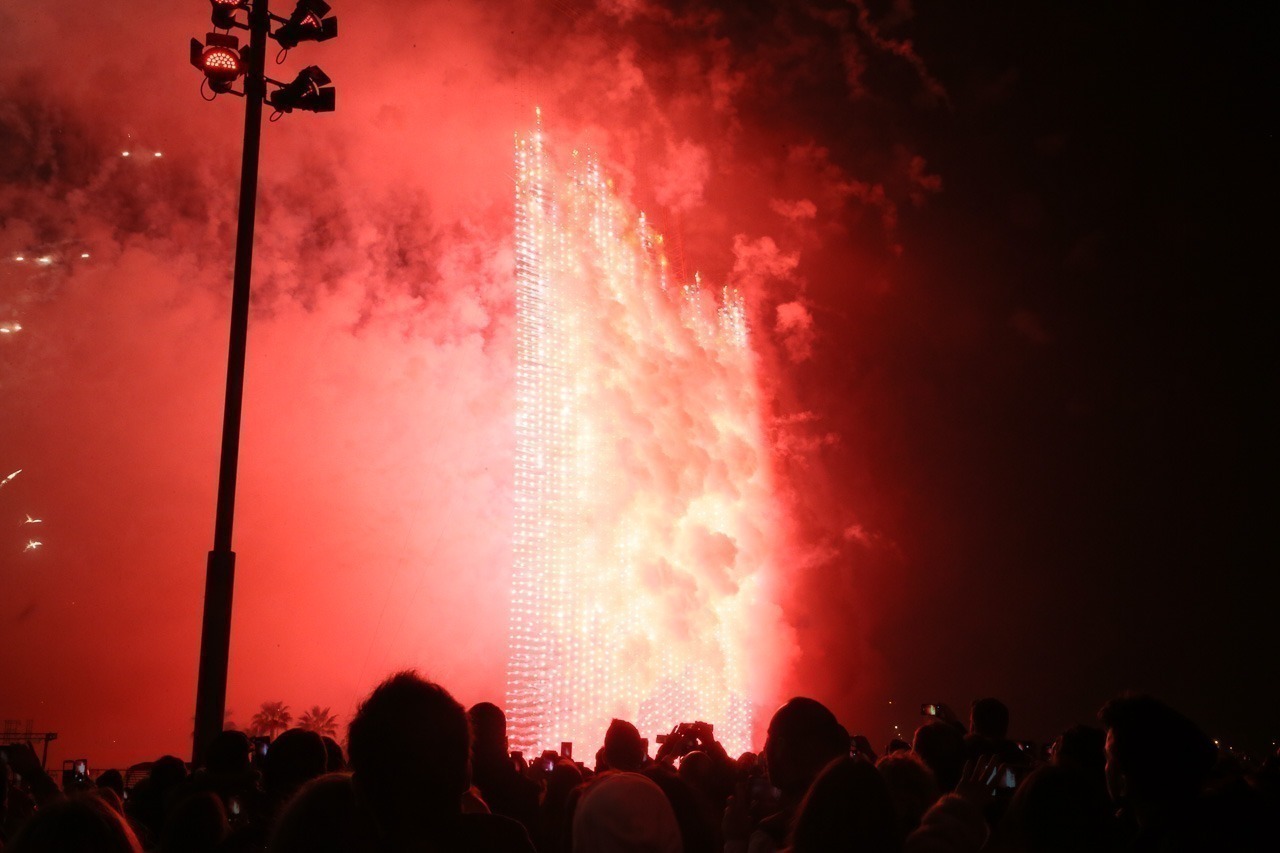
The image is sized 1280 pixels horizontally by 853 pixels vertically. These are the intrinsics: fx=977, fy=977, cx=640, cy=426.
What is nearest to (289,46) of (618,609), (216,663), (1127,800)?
(216,663)

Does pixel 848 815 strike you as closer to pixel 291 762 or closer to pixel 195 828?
pixel 195 828

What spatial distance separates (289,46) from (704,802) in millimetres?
8267

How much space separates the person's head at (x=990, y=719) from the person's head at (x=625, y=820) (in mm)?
3036

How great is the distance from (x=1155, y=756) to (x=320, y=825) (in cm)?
313

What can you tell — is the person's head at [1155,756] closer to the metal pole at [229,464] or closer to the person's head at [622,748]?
the person's head at [622,748]

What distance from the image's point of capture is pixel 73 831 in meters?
2.40

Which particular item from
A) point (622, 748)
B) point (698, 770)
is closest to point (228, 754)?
point (622, 748)

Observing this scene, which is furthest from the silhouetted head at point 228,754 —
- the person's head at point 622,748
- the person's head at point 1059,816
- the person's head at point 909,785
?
the person's head at point 1059,816

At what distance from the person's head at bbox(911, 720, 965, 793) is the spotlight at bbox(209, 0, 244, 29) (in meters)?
8.51

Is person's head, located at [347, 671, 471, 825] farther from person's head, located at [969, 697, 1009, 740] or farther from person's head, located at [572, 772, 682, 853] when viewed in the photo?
person's head, located at [969, 697, 1009, 740]

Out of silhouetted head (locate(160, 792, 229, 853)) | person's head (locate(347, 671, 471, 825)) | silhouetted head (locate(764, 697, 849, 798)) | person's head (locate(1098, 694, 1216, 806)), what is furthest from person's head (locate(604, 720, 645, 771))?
person's head (locate(347, 671, 471, 825))

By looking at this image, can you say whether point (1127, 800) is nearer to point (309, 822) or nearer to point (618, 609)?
point (309, 822)

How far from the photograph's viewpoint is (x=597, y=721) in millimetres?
26219

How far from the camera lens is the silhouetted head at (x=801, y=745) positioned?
12.5 feet
